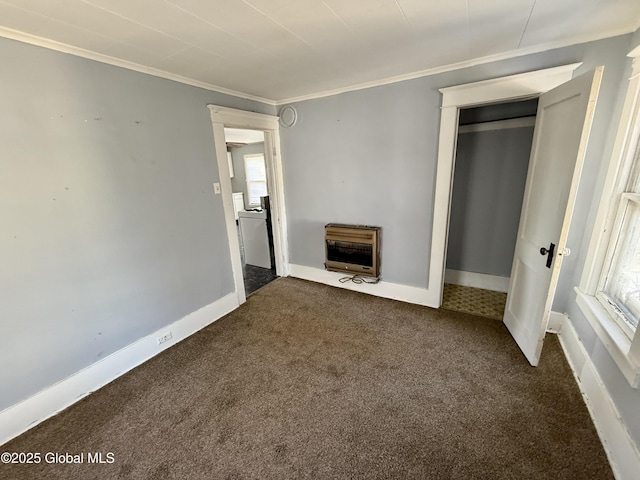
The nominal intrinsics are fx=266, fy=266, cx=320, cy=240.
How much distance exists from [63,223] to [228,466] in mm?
1756

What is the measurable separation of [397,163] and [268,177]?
1.61 m

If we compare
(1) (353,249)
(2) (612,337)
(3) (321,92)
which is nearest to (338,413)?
(2) (612,337)

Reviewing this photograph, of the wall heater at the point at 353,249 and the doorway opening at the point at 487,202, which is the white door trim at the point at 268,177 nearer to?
the wall heater at the point at 353,249

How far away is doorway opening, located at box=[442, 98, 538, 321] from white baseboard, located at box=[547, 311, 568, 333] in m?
0.38

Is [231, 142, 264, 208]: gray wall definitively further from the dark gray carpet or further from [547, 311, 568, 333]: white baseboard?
[547, 311, 568, 333]: white baseboard

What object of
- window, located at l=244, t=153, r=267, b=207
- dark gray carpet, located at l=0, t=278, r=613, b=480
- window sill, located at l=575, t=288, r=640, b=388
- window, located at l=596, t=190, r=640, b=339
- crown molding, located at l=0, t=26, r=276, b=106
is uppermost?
crown molding, located at l=0, t=26, r=276, b=106

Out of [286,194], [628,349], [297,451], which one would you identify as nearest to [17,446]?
[297,451]

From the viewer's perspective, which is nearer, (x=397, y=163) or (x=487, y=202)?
(x=397, y=163)

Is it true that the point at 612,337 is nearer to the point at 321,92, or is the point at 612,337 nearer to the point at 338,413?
the point at 338,413

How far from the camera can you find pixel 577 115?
156 centimetres

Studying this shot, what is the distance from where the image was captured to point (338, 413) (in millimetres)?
1629

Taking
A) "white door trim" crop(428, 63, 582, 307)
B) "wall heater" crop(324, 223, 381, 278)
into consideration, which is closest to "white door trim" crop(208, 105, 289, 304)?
"wall heater" crop(324, 223, 381, 278)

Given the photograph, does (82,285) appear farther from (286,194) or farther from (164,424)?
(286,194)

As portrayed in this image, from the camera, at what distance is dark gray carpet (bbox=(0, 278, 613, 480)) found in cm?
135
